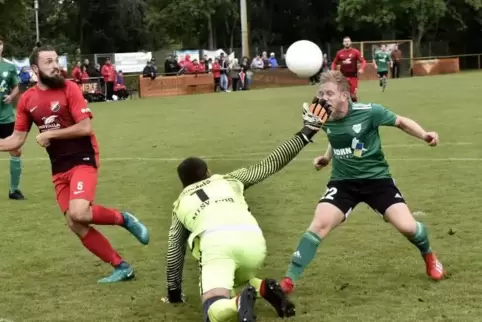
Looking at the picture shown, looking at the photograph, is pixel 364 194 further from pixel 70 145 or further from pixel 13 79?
pixel 13 79

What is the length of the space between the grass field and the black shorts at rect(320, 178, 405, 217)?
25.1 inches

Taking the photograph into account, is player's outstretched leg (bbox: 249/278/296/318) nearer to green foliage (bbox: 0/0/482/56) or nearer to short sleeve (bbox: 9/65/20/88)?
short sleeve (bbox: 9/65/20/88)

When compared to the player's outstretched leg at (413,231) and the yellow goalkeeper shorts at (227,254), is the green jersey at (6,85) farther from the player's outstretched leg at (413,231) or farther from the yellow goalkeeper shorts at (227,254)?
the yellow goalkeeper shorts at (227,254)

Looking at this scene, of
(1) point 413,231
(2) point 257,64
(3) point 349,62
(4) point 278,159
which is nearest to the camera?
(4) point 278,159

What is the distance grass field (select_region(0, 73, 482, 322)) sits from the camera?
19.5ft

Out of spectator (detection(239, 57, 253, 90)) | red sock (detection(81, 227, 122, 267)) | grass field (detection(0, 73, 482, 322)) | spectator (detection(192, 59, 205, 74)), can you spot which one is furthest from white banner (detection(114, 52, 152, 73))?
red sock (detection(81, 227, 122, 267))

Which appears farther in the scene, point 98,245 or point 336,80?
point 98,245

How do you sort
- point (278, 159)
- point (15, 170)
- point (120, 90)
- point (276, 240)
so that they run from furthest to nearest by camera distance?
point (120, 90)
point (15, 170)
point (276, 240)
point (278, 159)

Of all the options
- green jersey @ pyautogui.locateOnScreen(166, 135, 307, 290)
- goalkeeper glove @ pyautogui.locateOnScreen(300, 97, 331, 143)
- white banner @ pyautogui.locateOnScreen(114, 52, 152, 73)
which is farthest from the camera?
white banner @ pyautogui.locateOnScreen(114, 52, 152, 73)

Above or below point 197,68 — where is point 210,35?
above

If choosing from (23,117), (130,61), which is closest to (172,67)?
(130,61)

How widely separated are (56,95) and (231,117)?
15.9 meters

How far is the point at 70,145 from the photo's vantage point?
677 centimetres

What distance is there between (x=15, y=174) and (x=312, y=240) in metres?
6.42
